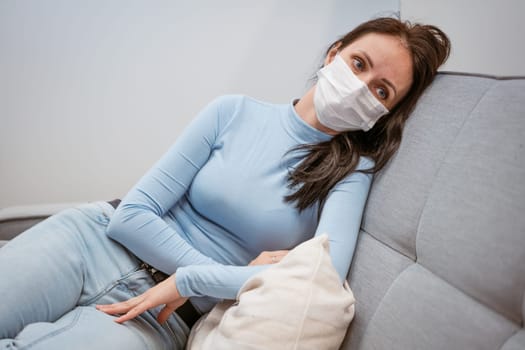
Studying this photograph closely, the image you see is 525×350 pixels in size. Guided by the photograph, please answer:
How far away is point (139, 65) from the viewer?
1529 mm

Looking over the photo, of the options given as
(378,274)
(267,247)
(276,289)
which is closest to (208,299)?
(267,247)

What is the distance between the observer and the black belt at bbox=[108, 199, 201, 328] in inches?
39.1

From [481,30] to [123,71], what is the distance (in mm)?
1228

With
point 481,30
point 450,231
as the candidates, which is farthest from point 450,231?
point 481,30

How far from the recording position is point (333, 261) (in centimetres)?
86

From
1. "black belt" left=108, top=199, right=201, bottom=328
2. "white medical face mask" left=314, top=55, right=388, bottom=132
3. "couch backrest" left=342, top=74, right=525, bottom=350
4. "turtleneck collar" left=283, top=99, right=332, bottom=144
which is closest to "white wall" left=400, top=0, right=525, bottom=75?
"couch backrest" left=342, top=74, right=525, bottom=350

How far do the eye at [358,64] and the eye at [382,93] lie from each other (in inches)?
2.6

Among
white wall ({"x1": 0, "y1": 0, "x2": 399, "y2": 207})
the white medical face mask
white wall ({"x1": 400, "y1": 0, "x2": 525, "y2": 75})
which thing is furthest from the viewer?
white wall ({"x1": 0, "y1": 0, "x2": 399, "y2": 207})

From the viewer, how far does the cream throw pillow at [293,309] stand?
2.35 feet

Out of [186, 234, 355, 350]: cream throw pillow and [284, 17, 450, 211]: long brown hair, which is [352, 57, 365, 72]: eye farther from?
[186, 234, 355, 350]: cream throw pillow

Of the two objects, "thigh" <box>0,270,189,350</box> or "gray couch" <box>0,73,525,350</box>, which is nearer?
"gray couch" <box>0,73,525,350</box>

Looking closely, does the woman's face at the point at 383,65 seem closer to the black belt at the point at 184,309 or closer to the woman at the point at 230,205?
the woman at the point at 230,205

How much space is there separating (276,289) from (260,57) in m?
1.04

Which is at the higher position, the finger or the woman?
the woman
